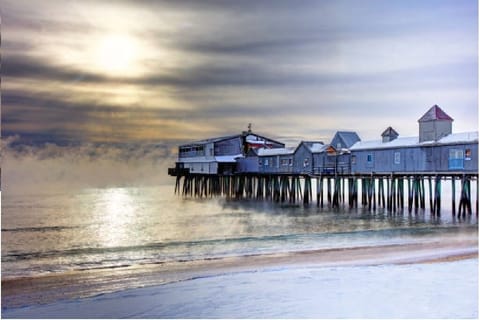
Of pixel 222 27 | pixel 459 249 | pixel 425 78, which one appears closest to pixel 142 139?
pixel 222 27

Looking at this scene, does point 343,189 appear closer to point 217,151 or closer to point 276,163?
point 276,163

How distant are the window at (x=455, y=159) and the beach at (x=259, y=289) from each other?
95.5 inches

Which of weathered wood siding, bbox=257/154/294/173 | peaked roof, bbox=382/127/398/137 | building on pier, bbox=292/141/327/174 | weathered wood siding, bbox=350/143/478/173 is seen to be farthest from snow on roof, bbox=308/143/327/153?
peaked roof, bbox=382/127/398/137

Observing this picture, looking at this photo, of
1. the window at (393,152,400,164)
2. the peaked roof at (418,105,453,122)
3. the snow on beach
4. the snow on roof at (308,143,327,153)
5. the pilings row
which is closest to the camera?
the snow on beach

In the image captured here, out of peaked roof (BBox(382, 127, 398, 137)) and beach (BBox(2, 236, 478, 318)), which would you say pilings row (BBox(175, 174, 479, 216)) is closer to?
peaked roof (BBox(382, 127, 398, 137))

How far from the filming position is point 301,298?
3988 millimetres

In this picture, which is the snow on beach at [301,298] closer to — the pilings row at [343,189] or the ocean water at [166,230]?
the ocean water at [166,230]

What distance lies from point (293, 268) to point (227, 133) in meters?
1.87

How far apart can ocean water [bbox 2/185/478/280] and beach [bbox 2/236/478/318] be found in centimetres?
64

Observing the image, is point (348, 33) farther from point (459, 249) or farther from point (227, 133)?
point (459, 249)

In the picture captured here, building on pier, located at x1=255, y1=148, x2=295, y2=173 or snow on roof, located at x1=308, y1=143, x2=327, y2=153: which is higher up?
snow on roof, located at x1=308, y1=143, x2=327, y2=153

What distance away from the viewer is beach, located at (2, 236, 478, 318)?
385cm

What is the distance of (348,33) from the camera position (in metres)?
5.48

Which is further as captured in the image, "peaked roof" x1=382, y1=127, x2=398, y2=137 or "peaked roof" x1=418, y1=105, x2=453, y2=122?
"peaked roof" x1=382, y1=127, x2=398, y2=137
